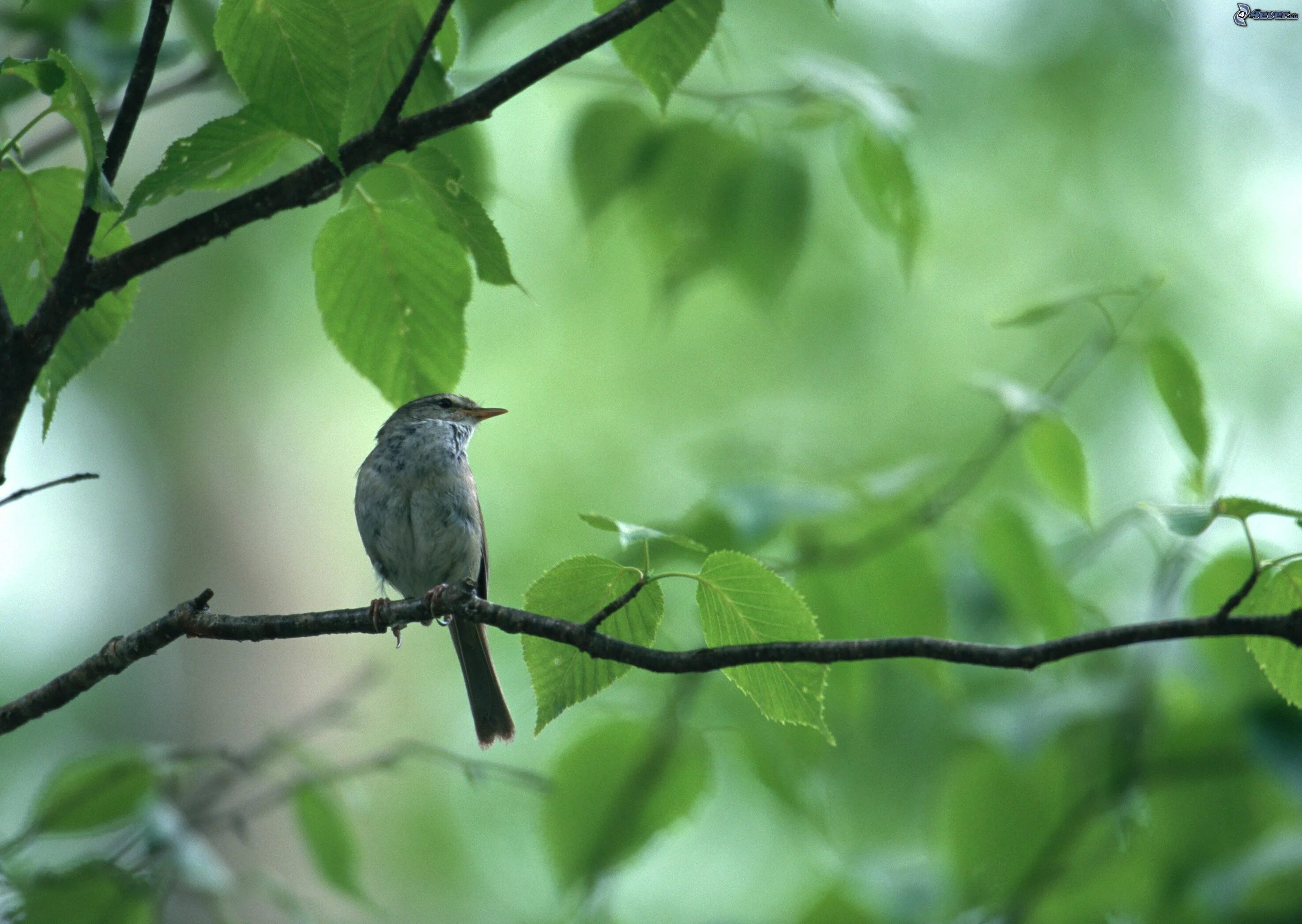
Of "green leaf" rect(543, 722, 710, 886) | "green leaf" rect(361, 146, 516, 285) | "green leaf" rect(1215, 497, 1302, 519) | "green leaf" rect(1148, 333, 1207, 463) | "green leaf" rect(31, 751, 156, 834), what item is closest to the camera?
"green leaf" rect(1215, 497, 1302, 519)

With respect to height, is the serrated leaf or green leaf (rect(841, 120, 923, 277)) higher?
green leaf (rect(841, 120, 923, 277))

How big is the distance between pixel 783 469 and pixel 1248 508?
2.62m

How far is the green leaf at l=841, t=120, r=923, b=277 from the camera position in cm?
343

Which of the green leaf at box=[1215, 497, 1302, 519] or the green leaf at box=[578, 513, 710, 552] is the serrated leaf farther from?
the green leaf at box=[578, 513, 710, 552]

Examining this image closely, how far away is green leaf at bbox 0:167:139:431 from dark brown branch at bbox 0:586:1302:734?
0.57 metres

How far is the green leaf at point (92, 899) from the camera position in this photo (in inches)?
127

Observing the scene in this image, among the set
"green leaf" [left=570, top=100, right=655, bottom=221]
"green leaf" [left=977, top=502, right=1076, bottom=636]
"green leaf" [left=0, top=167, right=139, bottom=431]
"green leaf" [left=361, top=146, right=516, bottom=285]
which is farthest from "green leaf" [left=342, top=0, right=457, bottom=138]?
"green leaf" [left=977, top=502, right=1076, bottom=636]

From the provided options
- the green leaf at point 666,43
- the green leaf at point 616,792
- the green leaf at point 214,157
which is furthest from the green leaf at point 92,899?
the green leaf at point 666,43

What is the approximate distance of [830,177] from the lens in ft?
34.5

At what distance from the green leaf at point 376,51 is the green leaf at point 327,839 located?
8.21ft

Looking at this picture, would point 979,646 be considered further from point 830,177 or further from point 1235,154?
point 1235,154

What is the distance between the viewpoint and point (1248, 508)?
79.0 inches

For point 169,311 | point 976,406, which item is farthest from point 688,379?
point 169,311

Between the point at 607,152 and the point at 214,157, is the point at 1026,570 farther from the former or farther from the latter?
the point at 214,157
